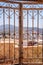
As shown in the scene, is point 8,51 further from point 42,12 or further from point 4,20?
point 42,12

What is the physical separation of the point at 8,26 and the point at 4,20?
18 centimetres

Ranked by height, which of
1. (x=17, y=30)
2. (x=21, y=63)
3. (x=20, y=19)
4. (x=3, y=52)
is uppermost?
(x=20, y=19)

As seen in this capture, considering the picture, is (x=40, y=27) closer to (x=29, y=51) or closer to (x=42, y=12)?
(x=42, y=12)

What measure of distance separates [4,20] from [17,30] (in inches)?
15.9

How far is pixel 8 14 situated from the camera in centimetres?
425

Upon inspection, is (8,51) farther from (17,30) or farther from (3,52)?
(17,30)

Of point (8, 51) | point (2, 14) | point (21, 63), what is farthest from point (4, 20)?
point (21, 63)

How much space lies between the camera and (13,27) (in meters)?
4.30

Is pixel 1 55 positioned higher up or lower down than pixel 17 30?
lower down

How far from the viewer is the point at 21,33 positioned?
14.1ft

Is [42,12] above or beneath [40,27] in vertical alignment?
above

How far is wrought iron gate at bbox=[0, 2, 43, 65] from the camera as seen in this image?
4258 millimetres

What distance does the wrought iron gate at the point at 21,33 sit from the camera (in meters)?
4.26

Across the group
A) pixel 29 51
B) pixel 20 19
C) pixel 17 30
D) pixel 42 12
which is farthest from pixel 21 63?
pixel 42 12
